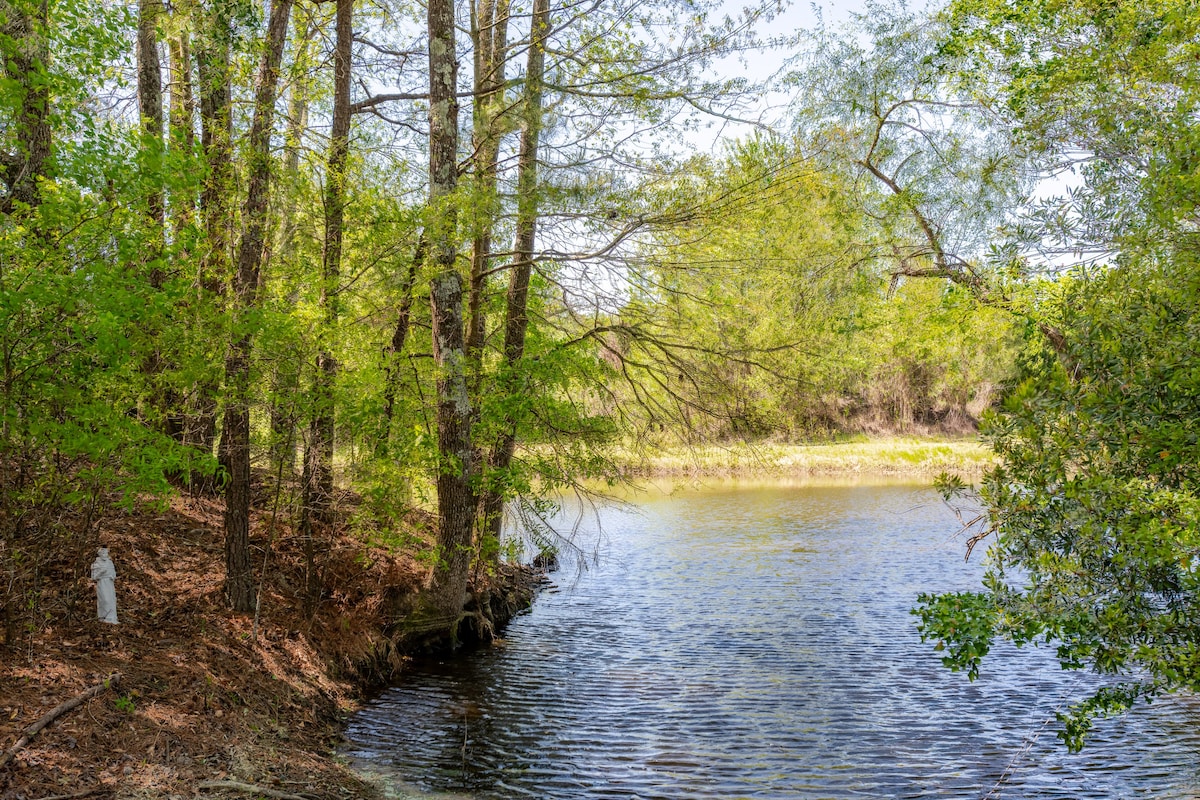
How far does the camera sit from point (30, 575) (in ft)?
17.9

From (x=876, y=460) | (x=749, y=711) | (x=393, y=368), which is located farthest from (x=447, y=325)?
(x=876, y=460)

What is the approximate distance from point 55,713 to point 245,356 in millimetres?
3074

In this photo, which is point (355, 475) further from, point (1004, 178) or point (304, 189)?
point (1004, 178)

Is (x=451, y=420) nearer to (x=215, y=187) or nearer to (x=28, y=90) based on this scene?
(x=215, y=187)

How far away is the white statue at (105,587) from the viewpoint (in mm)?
6238

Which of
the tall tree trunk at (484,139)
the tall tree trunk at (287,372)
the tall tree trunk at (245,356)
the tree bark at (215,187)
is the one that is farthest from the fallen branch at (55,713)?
the tall tree trunk at (484,139)

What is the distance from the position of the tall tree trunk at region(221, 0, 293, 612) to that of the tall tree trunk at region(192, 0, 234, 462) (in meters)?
0.15

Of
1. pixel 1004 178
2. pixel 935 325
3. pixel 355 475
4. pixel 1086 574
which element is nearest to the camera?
pixel 1086 574

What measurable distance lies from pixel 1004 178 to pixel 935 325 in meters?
2.57

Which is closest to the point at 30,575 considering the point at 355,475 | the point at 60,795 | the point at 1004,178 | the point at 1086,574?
the point at 60,795

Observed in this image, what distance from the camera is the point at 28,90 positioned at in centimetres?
508

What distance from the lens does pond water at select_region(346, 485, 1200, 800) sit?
6.20 m

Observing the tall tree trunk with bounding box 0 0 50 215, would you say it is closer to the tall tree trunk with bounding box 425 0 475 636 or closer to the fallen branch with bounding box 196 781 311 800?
the fallen branch with bounding box 196 781 311 800

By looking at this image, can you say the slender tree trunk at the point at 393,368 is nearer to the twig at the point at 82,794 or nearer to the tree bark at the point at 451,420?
the tree bark at the point at 451,420
